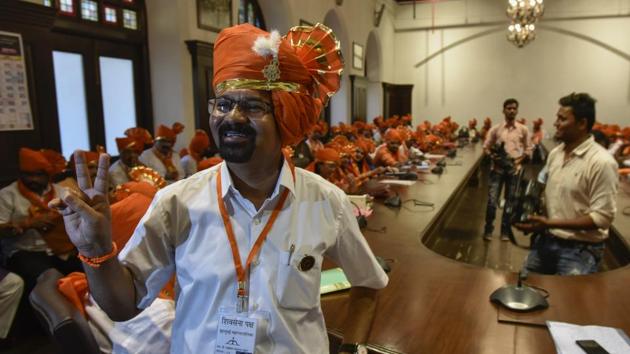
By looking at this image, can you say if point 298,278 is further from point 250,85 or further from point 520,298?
point 520,298

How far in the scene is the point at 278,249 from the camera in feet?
3.37

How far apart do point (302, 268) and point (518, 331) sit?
978 mm

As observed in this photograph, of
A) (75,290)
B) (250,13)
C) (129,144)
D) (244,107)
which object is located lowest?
(75,290)

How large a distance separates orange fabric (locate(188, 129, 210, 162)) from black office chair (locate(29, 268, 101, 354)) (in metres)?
3.86

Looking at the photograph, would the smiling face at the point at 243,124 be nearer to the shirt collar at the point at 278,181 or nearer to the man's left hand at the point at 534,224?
the shirt collar at the point at 278,181

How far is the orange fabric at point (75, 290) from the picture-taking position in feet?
5.76

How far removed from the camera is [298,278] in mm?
1027

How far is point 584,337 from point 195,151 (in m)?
4.74

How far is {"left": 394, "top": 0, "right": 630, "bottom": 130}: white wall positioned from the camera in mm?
13469

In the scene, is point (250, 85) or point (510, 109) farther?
point (510, 109)

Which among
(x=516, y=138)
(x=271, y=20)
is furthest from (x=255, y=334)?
(x=271, y=20)

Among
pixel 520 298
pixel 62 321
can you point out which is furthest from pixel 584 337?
pixel 62 321

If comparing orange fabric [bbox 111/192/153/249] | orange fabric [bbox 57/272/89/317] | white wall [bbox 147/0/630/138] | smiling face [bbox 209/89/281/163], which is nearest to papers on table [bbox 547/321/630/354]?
smiling face [bbox 209/89/281/163]

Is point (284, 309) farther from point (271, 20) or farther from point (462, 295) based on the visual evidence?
point (271, 20)
